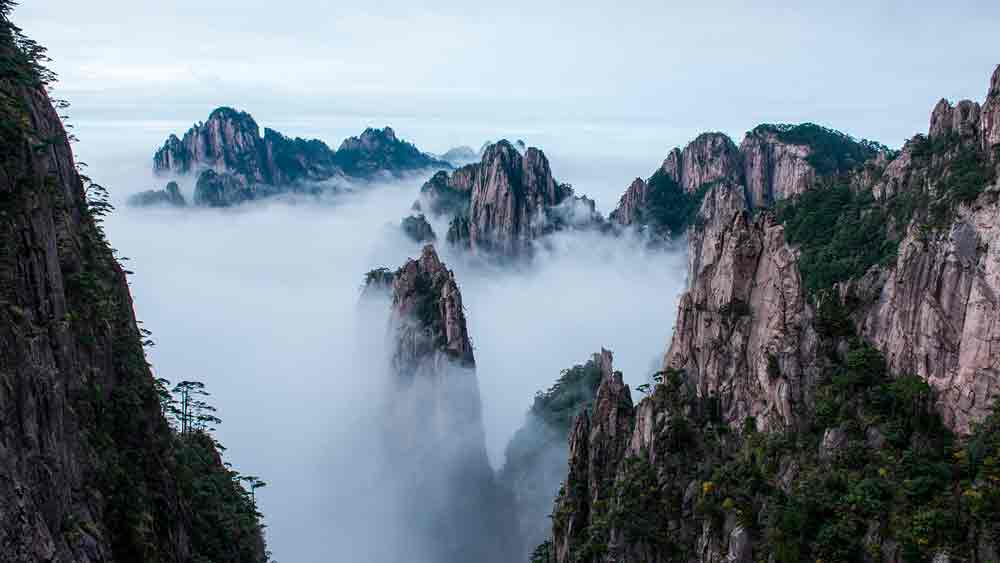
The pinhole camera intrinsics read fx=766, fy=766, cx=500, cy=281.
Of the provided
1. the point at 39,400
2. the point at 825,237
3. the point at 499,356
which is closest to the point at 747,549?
the point at 39,400

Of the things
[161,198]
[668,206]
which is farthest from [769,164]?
[161,198]

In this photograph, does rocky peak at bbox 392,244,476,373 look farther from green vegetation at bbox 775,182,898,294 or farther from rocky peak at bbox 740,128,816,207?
rocky peak at bbox 740,128,816,207

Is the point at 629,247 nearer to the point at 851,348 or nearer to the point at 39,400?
the point at 851,348

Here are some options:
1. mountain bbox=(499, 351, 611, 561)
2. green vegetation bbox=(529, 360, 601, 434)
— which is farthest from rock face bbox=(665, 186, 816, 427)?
green vegetation bbox=(529, 360, 601, 434)

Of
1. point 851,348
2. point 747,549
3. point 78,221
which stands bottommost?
point 747,549

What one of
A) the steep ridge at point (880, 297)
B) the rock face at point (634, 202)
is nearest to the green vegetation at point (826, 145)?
the rock face at point (634, 202)

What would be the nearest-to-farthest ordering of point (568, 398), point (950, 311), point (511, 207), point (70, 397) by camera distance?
point (70, 397) < point (950, 311) < point (568, 398) < point (511, 207)

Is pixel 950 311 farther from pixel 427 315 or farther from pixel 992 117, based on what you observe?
pixel 427 315
